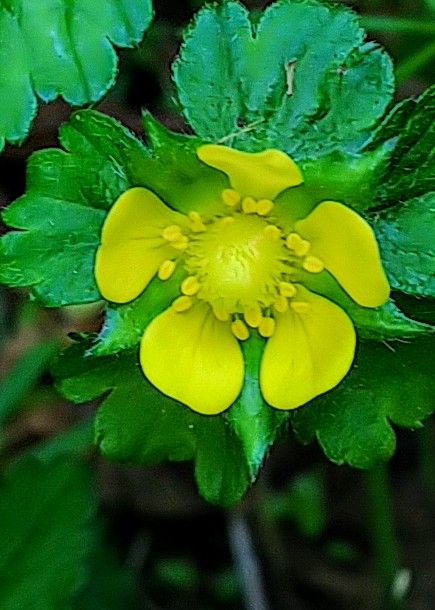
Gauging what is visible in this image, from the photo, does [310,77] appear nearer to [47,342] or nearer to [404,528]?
[47,342]

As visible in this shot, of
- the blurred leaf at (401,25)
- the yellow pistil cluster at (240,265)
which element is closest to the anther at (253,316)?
the yellow pistil cluster at (240,265)

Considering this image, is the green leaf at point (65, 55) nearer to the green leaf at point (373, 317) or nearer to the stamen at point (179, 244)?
the stamen at point (179, 244)

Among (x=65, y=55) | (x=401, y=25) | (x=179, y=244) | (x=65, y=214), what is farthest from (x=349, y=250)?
(x=401, y=25)

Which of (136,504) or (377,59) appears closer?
(377,59)

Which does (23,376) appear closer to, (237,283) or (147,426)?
(147,426)

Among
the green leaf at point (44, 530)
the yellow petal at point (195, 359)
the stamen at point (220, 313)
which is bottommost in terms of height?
the green leaf at point (44, 530)

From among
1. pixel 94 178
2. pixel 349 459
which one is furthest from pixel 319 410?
pixel 94 178
